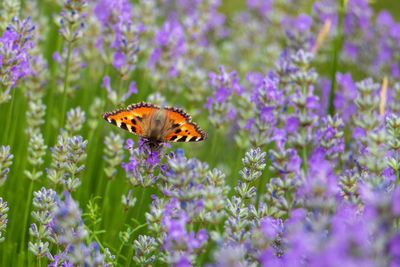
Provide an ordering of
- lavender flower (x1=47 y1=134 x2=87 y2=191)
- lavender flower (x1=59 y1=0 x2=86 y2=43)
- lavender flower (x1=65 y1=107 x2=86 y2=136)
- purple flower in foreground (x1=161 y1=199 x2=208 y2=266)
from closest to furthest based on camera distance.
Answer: purple flower in foreground (x1=161 y1=199 x2=208 y2=266) < lavender flower (x1=47 y1=134 x2=87 y2=191) < lavender flower (x1=65 y1=107 x2=86 y2=136) < lavender flower (x1=59 y1=0 x2=86 y2=43)

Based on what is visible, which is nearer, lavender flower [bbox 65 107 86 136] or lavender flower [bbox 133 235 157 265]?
lavender flower [bbox 133 235 157 265]

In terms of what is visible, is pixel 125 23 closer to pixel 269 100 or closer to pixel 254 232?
pixel 269 100

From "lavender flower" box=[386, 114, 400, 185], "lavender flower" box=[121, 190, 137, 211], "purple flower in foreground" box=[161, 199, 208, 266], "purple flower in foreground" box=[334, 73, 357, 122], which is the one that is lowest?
"purple flower in foreground" box=[161, 199, 208, 266]

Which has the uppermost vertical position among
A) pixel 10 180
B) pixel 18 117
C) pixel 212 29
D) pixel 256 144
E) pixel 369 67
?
pixel 212 29

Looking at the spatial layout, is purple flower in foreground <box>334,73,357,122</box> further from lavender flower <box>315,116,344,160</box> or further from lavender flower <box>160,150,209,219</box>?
lavender flower <box>160,150,209,219</box>

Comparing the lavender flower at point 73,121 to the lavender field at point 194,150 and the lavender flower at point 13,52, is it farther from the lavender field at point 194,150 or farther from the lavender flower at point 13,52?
the lavender flower at point 13,52

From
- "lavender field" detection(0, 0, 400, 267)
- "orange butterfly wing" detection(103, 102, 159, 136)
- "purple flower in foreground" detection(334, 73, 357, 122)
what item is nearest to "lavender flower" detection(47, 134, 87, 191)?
"lavender field" detection(0, 0, 400, 267)

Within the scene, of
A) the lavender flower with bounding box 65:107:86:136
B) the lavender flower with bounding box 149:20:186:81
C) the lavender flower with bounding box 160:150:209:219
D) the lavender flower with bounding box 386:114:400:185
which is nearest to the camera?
the lavender flower with bounding box 160:150:209:219

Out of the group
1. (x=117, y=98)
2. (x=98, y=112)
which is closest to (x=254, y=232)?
(x=117, y=98)
